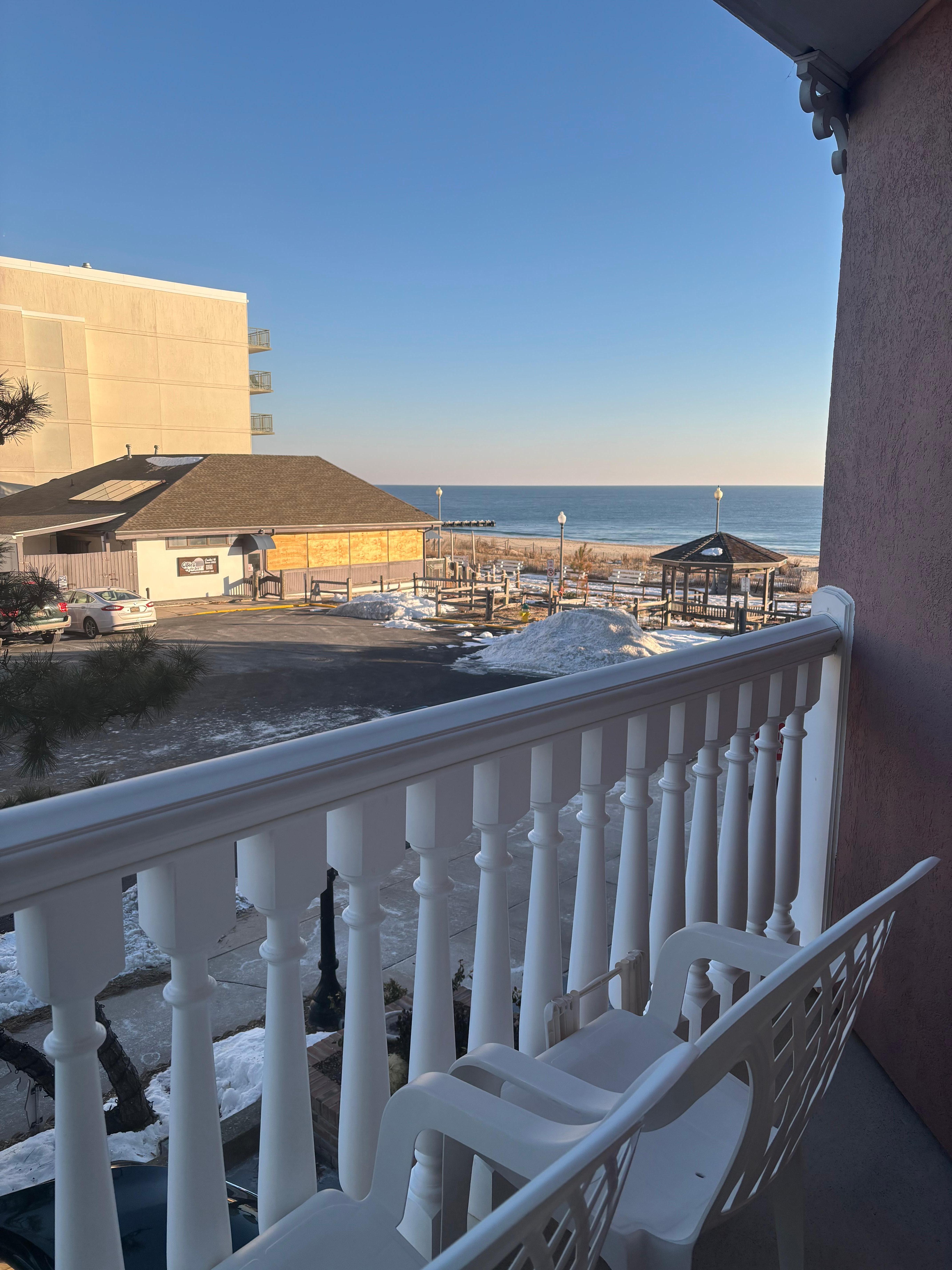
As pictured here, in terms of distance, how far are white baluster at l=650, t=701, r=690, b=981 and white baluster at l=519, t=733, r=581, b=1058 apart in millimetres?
203

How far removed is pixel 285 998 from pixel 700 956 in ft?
1.41

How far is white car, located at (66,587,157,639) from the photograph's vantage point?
78.9 inches

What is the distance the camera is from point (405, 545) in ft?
23.7

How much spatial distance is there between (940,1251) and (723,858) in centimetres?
54

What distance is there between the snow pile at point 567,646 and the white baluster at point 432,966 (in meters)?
3.73

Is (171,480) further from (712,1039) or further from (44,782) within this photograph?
(712,1039)

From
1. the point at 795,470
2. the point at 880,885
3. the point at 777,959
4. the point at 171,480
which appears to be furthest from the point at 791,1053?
the point at 795,470

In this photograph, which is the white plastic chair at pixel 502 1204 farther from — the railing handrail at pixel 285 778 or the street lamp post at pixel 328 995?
the street lamp post at pixel 328 995

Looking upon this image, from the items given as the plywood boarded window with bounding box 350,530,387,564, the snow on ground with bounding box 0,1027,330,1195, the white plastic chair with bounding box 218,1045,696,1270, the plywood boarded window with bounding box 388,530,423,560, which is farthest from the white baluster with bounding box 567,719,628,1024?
the plywood boarded window with bounding box 388,530,423,560

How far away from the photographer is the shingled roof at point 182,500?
2.30 m

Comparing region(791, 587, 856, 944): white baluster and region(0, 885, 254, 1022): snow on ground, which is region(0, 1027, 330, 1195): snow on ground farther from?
region(791, 587, 856, 944): white baluster

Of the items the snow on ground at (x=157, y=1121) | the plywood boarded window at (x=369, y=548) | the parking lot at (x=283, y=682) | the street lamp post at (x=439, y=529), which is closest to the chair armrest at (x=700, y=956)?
the snow on ground at (x=157, y=1121)

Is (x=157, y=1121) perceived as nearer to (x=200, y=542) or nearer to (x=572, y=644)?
(x=200, y=542)

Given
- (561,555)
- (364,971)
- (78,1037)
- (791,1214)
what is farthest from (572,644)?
(78,1037)
